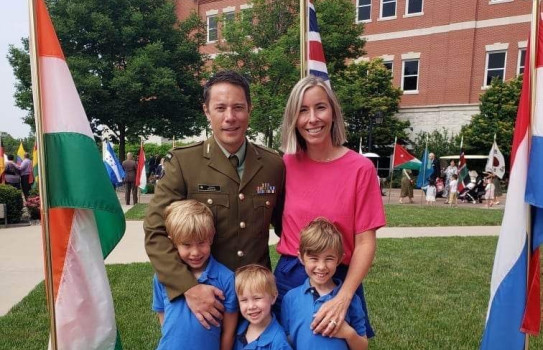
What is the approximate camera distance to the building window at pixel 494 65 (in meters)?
24.5

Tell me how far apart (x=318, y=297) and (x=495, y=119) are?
2350 centimetres

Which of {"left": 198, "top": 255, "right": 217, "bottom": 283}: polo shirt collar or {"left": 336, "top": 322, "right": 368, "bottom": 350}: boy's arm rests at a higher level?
{"left": 198, "top": 255, "right": 217, "bottom": 283}: polo shirt collar

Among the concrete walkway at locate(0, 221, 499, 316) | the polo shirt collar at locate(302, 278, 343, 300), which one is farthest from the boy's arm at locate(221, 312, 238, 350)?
the concrete walkway at locate(0, 221, 499, 316)

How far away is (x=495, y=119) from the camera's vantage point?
893 inches

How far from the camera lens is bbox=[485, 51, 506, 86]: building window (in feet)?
80.3

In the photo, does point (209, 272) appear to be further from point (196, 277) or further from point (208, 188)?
point (208, 188)

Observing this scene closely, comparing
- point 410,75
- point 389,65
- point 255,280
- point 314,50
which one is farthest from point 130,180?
point 410,75

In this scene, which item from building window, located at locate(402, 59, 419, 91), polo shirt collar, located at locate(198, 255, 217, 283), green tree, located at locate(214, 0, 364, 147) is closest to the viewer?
polo shirt collar, located at locate(198, 255, 217, 283)

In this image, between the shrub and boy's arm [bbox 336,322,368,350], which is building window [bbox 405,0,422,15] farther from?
boy's arm [bbox 336,322,368,350]

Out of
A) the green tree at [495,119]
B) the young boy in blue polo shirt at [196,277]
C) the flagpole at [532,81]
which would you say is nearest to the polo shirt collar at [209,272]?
the young boy in blue polo shirt at [196,277]

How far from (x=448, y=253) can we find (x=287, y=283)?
6.13 metres

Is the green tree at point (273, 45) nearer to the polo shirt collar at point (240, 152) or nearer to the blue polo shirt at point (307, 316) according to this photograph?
the polo shirt collar at point (240, 152)

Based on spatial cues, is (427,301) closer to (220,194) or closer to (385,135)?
(220,194)

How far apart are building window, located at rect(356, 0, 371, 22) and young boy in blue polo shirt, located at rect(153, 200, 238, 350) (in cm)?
2789
